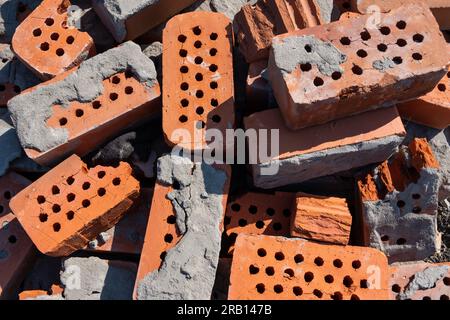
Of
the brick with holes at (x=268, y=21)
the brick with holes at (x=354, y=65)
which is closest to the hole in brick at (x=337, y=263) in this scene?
the brick with holes at (x=354, y=65)

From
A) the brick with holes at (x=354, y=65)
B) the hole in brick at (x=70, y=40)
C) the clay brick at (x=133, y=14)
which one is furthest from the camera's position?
the hole in brick at (x=70, y=40)

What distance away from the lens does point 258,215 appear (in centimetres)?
395

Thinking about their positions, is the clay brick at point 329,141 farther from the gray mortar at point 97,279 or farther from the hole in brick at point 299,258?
the gray mortar at point 97,279

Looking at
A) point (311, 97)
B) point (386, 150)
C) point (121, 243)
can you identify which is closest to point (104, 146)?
point (121, 243)

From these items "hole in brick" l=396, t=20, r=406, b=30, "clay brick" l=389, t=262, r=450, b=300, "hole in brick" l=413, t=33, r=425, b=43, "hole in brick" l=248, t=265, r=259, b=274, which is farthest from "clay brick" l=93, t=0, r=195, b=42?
"clay brick" l=389, t=262, r=450, b=300

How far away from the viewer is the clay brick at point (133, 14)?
4.00 m

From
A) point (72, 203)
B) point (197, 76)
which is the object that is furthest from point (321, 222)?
point (72, 203)

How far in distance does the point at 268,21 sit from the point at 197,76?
595 mm

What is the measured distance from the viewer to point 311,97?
3.35m

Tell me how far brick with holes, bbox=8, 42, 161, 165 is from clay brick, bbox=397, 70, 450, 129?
171 cm

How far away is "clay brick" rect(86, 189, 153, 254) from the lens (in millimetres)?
3898

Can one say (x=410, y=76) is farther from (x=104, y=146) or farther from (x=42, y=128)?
(x=42, y=128)

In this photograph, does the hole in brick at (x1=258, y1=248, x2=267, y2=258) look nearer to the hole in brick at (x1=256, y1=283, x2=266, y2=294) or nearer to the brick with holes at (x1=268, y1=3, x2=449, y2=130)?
the hole in brick at (x1=256, y1=283, x2=266, y2=294)

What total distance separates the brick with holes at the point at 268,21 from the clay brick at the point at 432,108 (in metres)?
0.84
